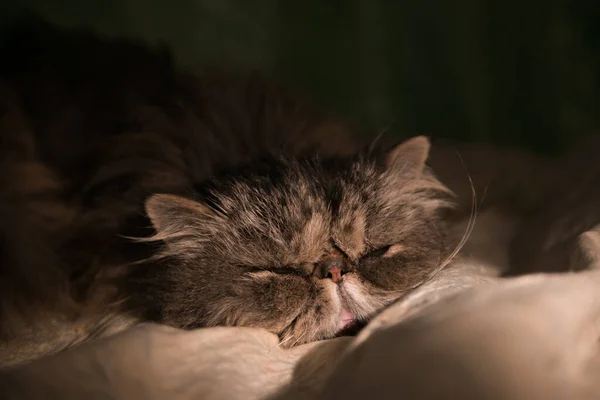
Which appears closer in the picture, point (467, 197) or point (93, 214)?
point (93, 214)

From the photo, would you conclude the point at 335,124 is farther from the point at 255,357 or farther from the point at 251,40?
the point at 255,357

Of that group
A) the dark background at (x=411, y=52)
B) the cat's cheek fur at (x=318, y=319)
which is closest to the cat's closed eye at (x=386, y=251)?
the cat's cheek fur at (x=318, y=319)

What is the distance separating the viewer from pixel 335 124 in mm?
1787

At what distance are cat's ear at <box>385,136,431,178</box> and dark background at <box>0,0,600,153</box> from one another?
2.34 feet

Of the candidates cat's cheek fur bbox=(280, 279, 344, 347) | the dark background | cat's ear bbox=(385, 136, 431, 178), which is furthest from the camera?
the dark background

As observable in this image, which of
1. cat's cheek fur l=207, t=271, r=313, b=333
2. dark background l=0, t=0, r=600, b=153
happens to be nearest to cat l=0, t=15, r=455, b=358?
cat's cheek fur l=207, t=271, r=313, b=333

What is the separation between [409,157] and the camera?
1.33 meters

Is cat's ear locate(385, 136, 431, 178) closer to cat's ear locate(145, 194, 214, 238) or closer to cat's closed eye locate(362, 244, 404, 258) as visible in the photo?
cat's closed eye locate(362, 244, 404, 258)

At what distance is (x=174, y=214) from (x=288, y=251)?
28 centimetres

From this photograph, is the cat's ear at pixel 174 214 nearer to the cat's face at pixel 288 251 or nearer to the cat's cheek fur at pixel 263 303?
the cat's face at pixel 288 251

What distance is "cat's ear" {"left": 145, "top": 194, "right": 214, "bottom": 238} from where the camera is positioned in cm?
115

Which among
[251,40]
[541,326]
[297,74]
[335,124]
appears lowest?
[541,326]

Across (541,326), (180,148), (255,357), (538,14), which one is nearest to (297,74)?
(180,148)

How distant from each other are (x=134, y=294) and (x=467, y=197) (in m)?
1.07
